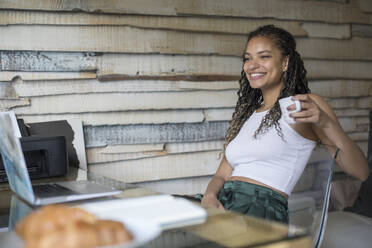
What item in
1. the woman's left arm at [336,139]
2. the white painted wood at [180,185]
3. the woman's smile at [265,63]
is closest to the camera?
the woman's left arm at [336,139]

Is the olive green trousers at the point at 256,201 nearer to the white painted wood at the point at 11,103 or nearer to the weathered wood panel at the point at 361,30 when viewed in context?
the white painted wood at the point at 11,103

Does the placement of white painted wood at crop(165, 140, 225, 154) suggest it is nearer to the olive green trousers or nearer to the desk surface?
the olive green trousers

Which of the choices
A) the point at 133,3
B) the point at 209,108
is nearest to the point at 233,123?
the point at 209,108

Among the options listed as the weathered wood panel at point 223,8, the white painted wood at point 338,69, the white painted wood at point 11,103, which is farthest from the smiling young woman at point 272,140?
the white painted wood at point 11,103

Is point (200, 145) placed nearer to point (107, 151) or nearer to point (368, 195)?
point (107, 151)

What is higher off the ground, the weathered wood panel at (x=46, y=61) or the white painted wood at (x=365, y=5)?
the white painted wood at (x=365, y=5)

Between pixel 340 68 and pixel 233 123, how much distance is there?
1.22 metres

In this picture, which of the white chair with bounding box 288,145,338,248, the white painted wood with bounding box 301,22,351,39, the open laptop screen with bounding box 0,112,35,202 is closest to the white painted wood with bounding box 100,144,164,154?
the white chair with bounding box 288,145,338,248

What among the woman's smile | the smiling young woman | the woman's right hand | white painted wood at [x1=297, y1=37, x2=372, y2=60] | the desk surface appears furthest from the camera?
white painted wood at [x1=297, y1=37, x2=372, y2=60]

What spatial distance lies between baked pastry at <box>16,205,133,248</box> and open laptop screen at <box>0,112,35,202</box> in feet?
1.32

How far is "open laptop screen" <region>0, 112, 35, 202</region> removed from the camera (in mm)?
1203

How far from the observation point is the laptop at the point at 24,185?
1.22 m

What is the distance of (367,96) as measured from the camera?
3342 mm

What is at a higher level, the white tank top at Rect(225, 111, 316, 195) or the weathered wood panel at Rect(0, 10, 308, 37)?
the weathered wood panel at Rect(0, 10, 308, 37)
